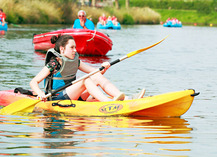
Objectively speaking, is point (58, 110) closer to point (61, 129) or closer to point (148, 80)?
point (61, 129)

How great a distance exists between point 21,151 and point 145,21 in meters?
49.1

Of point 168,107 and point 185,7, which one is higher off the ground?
point 168,107

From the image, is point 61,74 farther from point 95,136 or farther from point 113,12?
point 113,12

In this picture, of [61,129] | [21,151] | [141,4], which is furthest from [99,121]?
[141,4]

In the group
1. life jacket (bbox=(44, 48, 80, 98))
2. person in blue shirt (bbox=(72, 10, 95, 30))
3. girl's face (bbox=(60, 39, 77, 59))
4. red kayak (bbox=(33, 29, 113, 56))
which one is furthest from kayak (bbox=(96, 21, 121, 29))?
girl's face (bbox=(60, 39, 77, 59))

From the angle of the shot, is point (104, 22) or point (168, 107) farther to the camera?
point (104, 22)

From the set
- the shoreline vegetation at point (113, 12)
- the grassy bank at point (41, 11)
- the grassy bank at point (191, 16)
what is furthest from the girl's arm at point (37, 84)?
→ the grassy bank at point (191, 16)

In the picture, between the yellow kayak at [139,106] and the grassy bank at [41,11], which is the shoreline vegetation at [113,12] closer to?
the grassy bank at [41,11]

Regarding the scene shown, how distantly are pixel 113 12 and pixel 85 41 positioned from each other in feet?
107

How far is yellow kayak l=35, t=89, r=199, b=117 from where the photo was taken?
6043 millimetres

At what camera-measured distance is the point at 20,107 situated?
6562 millimetres

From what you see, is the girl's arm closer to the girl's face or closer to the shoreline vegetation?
the girl's face

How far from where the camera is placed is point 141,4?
75.6m

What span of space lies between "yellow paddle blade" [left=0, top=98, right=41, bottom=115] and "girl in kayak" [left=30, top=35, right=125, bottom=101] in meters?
0.27
